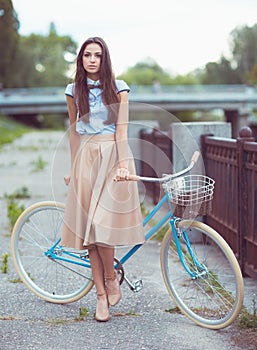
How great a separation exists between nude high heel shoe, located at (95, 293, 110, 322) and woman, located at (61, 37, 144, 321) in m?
0.32

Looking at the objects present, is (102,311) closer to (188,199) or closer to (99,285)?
(99,285)

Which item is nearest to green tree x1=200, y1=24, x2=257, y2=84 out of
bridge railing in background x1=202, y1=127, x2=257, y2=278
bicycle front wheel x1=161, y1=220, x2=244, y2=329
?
bridge railing in background x1=202, y1=127, x2=257, y2=278

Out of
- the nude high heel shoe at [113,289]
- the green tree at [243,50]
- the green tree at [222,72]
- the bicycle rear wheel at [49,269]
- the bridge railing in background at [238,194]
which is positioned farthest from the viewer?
the green tree at [222,72]

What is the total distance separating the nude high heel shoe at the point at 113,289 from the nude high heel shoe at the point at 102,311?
40 millimetres

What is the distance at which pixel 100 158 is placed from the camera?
4.48 metres

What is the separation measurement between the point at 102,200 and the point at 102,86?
29.0 inches

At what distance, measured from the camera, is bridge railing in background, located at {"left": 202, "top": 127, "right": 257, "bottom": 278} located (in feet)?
19.0

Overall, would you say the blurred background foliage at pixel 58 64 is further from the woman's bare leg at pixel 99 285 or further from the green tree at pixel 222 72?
the woman's bare leg at pixel 99 285

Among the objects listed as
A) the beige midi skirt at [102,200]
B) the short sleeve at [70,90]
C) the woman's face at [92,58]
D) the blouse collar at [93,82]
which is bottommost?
the beige midi skirt at [102,200]

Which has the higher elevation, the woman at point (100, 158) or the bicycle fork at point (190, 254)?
the woman at point (100, 158)

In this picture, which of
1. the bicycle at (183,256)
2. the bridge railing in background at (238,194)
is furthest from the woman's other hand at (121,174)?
the bridge railing in background at (238,194)

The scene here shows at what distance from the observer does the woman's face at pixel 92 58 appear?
4.41m

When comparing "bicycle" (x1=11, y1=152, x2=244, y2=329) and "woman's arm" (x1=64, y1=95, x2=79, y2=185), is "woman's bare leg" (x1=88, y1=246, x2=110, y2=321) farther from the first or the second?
"woman's arm" (x1=64, y1=95, x2=79, y2=185)

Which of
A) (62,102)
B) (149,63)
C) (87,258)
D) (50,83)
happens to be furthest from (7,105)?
(149,63)
